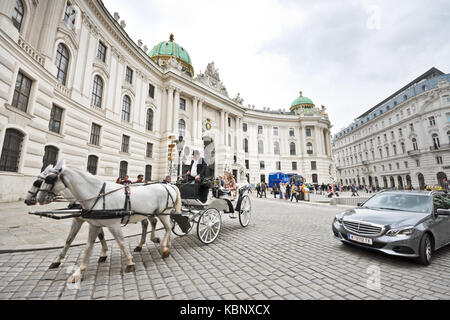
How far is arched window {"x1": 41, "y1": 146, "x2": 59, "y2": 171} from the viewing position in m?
11.7

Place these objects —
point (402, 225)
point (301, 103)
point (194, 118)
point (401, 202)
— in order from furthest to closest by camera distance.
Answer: point (301, 103), point (194, 118), point (401, 202), point (402, 225)

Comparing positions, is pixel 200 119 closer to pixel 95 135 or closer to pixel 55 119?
pixel 95 135

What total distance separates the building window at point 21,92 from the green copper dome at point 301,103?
52.8m

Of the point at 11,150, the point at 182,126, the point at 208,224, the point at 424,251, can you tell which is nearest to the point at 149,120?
the point at 182,126

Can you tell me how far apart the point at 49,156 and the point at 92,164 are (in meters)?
3.71

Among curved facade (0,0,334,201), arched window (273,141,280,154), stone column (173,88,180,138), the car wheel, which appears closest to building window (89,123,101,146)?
curved facade (0,0,334,201)

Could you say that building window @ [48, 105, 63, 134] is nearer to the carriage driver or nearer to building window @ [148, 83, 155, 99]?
building window @ [148, 83, 155, 99]

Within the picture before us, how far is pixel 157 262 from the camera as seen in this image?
3.49 metres

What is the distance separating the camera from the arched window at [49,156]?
11.7 meters

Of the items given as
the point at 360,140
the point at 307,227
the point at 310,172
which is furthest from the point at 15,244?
the point at 360,140

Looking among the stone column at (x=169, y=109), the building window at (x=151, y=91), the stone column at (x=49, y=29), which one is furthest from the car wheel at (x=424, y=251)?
the building window at (x=151, y=91)

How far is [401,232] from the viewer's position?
343 centimetres

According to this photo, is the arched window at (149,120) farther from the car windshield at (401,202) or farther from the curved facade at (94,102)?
the car windshield at (401,202)
